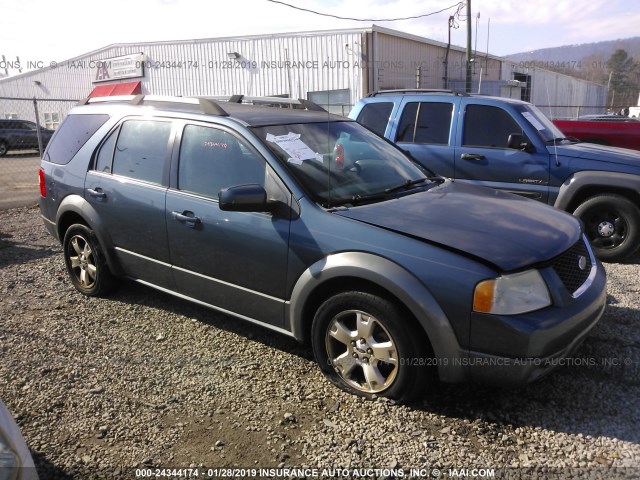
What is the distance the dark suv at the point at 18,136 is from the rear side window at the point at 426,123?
18571 mm

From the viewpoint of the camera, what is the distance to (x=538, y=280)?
288cm

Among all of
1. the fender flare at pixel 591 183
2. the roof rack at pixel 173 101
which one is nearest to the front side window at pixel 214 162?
the roof rack at pixel 173 101

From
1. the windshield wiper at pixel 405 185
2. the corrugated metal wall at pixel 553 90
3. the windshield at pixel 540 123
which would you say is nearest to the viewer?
the windshield wiper at pixel 405 185

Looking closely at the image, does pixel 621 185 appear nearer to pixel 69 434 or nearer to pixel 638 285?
pixel 638 285

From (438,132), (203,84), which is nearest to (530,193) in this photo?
(438,132)

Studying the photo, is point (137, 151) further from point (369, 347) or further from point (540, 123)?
point (540, 123)

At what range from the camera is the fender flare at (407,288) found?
2.85 m

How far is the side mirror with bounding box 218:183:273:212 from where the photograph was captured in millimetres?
3236

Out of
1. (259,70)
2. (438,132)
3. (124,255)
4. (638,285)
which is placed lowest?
(638,285)

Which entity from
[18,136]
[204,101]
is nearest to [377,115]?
[204,101]

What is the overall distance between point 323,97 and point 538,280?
60.6 feet

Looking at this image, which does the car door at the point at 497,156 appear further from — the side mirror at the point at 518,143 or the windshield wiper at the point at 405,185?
the windshield wiper at the point at 405,185

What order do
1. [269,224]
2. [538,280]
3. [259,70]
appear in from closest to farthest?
[538,280], [269,224], [259,70]

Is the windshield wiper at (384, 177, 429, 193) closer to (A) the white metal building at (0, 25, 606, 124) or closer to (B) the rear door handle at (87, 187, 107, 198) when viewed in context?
(B) the rear door handle at (87, 187, 107, 198)
